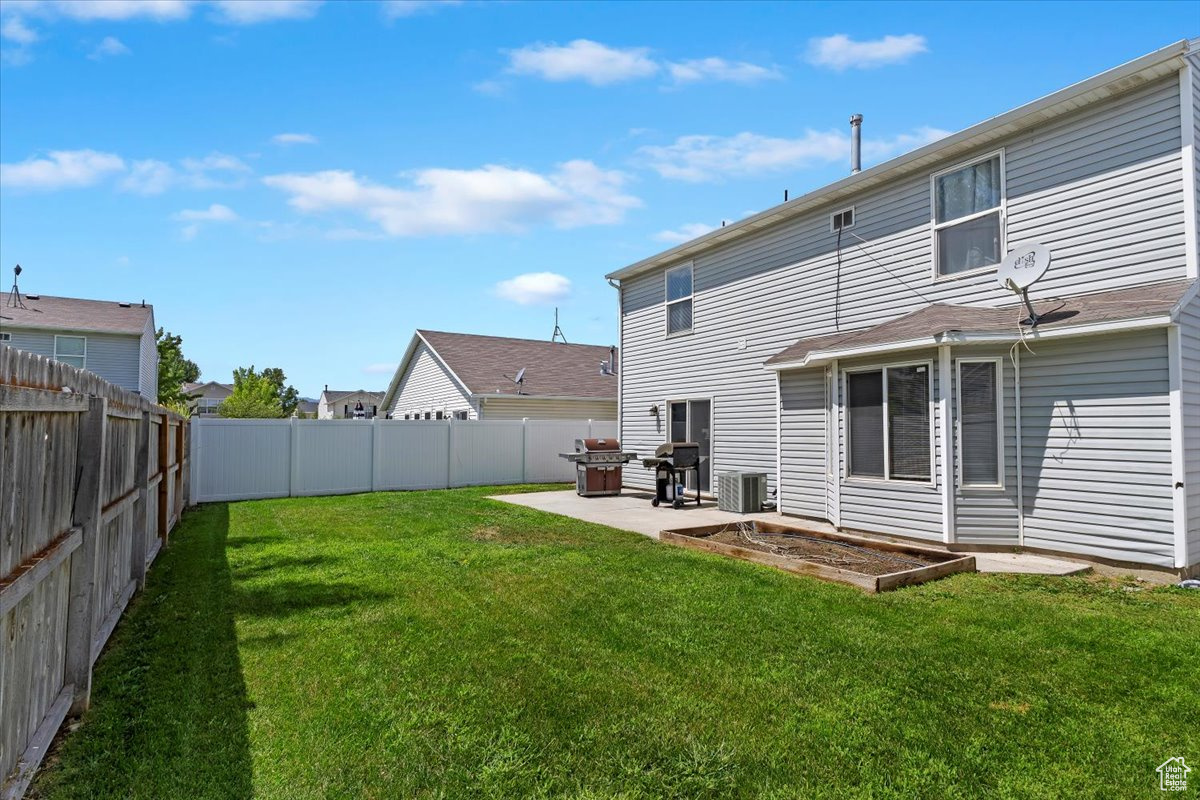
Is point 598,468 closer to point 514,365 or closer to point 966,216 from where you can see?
point 966,216

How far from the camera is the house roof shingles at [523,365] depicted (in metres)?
20.5

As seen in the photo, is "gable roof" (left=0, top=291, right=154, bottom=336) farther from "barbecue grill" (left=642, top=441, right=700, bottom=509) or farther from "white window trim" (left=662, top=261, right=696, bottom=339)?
"barbecue grill" (left=642, top=441, right=700, bottom=509)

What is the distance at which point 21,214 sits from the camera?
44.4ft

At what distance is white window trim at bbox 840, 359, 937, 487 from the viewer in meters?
7.65

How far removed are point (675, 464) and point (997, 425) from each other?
5.75 meters

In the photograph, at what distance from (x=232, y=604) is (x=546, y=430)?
42.3 ft

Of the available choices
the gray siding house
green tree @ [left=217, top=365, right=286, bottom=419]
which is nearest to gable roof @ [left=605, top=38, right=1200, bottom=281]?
the gray siding house

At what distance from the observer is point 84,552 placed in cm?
345

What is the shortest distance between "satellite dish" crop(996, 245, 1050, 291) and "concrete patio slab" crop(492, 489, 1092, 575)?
3105 millimetres

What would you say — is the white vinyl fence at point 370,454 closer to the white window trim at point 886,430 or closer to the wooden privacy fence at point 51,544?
the wooden privacy fence at point 51,544

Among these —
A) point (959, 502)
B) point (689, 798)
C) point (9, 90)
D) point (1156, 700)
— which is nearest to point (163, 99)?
point (9, 90)

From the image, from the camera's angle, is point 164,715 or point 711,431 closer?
point 164,715

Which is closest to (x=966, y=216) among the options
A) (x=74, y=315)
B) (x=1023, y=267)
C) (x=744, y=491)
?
(x=1023, y=267)

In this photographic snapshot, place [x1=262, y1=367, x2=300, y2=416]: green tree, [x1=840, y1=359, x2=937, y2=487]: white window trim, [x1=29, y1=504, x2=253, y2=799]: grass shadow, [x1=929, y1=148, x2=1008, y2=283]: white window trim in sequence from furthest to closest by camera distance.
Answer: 1. [x1=262, y1=367, x2=300, y2=416]: green tree
2. [x1=929, y1=148, x2=1008, y2=283]: white window trim
3. [x1=840, y1=359, x2=937, y2=487]: white window trim
4. [x1=29, y1=504, x2=253, y2=799]: grass shadow
